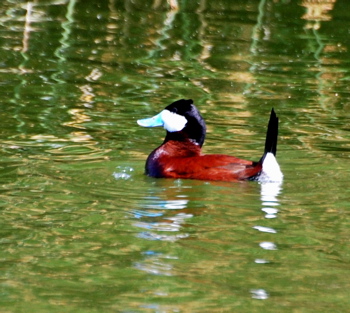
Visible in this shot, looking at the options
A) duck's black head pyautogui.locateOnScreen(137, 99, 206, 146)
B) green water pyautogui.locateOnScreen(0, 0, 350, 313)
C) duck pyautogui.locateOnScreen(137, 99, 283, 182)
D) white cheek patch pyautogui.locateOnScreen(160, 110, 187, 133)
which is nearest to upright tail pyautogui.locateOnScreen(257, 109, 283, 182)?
duck pyautogui.locateOnScreen(137, 99, 283, 182)

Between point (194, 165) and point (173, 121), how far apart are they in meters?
0.80

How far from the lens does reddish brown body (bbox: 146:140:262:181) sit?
809 cm

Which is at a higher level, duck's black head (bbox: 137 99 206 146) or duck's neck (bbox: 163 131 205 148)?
duck's black head (bbox: 137 99 206 146)

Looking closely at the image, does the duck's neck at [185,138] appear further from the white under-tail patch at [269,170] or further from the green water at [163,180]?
the white under-tail patch at [269,170]

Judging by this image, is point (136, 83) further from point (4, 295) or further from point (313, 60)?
point (4, 295)

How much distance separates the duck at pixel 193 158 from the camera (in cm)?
804

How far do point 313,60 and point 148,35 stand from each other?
8.73 ft

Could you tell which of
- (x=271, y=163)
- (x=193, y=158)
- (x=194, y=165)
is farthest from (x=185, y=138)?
(x=271, y=163)

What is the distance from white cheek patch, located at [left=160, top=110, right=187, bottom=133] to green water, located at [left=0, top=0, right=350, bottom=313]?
1.39 ft

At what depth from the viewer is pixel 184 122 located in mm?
8852

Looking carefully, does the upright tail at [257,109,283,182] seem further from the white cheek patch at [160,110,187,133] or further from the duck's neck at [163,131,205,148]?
the white cheek patch at [160,110,187,133]

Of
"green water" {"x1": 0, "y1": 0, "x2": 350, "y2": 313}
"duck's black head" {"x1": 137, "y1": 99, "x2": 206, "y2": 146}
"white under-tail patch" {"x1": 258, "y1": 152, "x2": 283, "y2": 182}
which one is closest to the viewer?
"green water" {"x1": 0, "y1": 0, "x2": 350, "y2": 313}

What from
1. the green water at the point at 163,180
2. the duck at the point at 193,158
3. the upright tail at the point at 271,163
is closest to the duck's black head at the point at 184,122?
the duck at the point at 193,158

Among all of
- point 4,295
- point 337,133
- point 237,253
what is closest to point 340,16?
point 337,133
